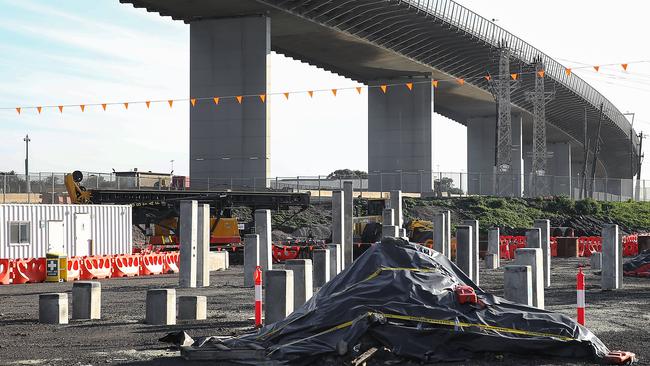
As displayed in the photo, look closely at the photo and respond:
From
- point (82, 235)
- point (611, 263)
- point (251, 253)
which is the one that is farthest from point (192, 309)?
point (82, 235)

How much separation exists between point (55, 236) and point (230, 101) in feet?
82.2

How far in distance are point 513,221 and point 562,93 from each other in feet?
97.3

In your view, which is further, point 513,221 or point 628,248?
point 513,221

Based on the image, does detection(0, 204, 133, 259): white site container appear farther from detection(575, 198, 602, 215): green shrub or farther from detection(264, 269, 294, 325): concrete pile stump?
detection(575, 198, 602, 215): green shrub

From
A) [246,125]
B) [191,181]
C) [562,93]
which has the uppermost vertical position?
[562,93]

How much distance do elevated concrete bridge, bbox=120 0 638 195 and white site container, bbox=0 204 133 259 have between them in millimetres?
19657

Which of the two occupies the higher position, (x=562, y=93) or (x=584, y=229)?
(x=562, y=93)

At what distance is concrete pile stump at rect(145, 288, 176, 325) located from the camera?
17.2 metres

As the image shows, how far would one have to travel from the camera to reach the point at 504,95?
72.1m

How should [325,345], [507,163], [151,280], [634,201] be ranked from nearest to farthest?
[325,345] → [151,280] → [507,163] → [634,201]

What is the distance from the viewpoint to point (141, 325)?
56.6ft

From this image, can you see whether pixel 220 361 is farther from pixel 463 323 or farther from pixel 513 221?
pixel 513 221

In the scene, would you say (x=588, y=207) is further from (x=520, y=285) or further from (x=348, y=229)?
(x=520, y=285)

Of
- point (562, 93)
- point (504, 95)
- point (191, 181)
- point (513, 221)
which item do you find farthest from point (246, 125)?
point (562, 93)
